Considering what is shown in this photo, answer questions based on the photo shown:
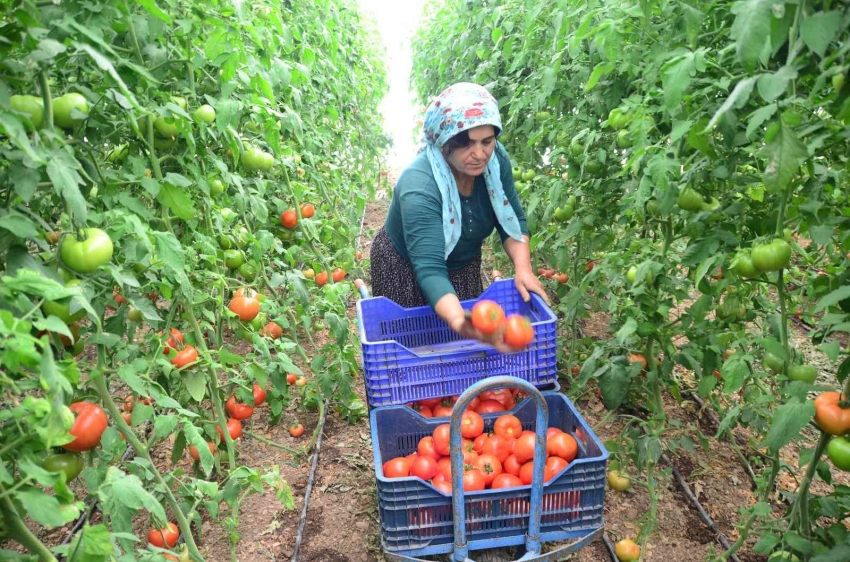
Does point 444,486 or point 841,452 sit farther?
point 444,486

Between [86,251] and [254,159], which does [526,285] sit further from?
[86,251]

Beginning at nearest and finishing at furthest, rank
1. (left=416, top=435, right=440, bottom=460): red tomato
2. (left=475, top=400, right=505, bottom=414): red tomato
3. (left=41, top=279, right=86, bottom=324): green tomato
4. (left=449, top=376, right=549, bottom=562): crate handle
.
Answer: (left=41, top=279, right=86, bottom=324): green tomato → (left=449, top=376, right=549, bottom=562): crate handle → (left=416, top=435, right=440, bottom=460): red tomato → (left=475, top=400, right=505, bottom=414): red tomato

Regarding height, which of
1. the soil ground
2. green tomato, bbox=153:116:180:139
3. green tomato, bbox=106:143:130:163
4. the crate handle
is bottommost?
the soil ground

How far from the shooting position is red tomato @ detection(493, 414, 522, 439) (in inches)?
93.4

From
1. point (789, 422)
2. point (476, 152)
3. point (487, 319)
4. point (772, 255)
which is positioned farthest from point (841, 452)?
point (476, 152)

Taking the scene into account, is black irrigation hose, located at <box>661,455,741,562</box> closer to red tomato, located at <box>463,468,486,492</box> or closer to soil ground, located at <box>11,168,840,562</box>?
soil ground, located at <box>11,168,840,562</box>

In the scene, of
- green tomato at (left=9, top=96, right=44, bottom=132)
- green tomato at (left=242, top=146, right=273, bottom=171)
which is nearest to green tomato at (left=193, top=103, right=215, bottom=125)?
green tomato at (left=242, top=146, right=273, bottom=171)

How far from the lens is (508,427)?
2.39 metres

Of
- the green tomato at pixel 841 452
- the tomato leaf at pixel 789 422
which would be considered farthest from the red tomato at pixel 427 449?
the green tomato at pixel 841 452

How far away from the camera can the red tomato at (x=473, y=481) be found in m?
2.10

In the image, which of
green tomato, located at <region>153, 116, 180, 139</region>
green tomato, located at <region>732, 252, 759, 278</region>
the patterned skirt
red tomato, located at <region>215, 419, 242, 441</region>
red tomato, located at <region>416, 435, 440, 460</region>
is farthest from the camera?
the patterned skirt

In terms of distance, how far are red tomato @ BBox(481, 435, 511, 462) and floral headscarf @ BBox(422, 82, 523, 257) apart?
0.79 metres

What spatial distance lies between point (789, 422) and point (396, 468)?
1.27 m

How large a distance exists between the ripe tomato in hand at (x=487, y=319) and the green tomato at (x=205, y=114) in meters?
1.11
